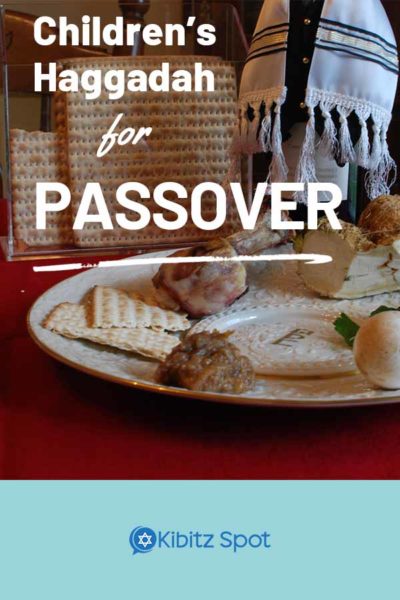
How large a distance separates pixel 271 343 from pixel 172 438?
0.38 feet

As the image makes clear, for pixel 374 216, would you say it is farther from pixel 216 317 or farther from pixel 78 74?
pixel 78 74

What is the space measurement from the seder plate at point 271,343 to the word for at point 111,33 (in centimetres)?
18

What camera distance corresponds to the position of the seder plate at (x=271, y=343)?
308 millimetres

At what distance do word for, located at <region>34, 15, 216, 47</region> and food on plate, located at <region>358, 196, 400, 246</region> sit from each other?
0.19 meters

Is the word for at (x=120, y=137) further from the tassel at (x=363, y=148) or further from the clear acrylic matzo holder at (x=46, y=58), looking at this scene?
the tassel at (x=363, y=148)

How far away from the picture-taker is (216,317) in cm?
46

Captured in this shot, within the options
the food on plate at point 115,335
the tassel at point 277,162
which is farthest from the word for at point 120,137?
the food on plate at point 115,335

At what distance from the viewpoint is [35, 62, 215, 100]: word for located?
59cm

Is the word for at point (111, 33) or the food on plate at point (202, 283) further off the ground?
the word for at point (111, 33)

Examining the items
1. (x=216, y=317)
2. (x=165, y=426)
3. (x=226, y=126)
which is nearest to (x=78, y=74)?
(x=226, y=126)
